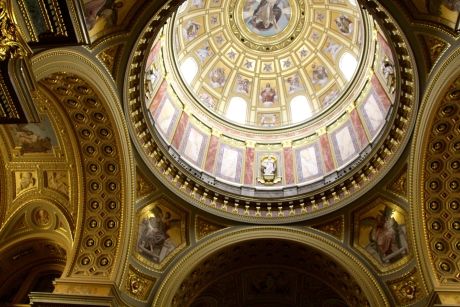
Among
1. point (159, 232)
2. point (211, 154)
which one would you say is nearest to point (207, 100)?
point (211, 154)

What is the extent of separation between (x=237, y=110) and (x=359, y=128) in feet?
21.0

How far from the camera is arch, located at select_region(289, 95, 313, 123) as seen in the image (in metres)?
21.4

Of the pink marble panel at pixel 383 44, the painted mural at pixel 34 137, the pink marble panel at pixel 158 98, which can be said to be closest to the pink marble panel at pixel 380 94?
the pink marble panel at pixel 383 44

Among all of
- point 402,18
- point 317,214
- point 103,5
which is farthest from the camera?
point 317,214

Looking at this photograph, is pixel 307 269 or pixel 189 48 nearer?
pixel 307 269

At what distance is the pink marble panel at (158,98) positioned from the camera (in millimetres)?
17219

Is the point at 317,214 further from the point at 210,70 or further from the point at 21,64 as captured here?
the point at 21,64

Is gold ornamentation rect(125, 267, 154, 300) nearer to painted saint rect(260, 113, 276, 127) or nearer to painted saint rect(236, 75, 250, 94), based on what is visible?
painted saint rect(260, 113, 276, 127)

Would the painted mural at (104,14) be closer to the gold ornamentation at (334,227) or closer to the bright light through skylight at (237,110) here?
the gold ornamentation at (334,227)

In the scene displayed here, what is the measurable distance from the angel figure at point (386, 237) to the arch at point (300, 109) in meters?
6.78

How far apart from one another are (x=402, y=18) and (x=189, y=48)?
1155 cm

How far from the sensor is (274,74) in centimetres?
2347

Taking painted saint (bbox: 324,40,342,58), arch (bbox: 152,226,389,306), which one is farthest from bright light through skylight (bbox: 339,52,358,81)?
arch (bbox: 152,226,389,306)

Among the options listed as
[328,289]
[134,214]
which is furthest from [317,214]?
[134,214]
